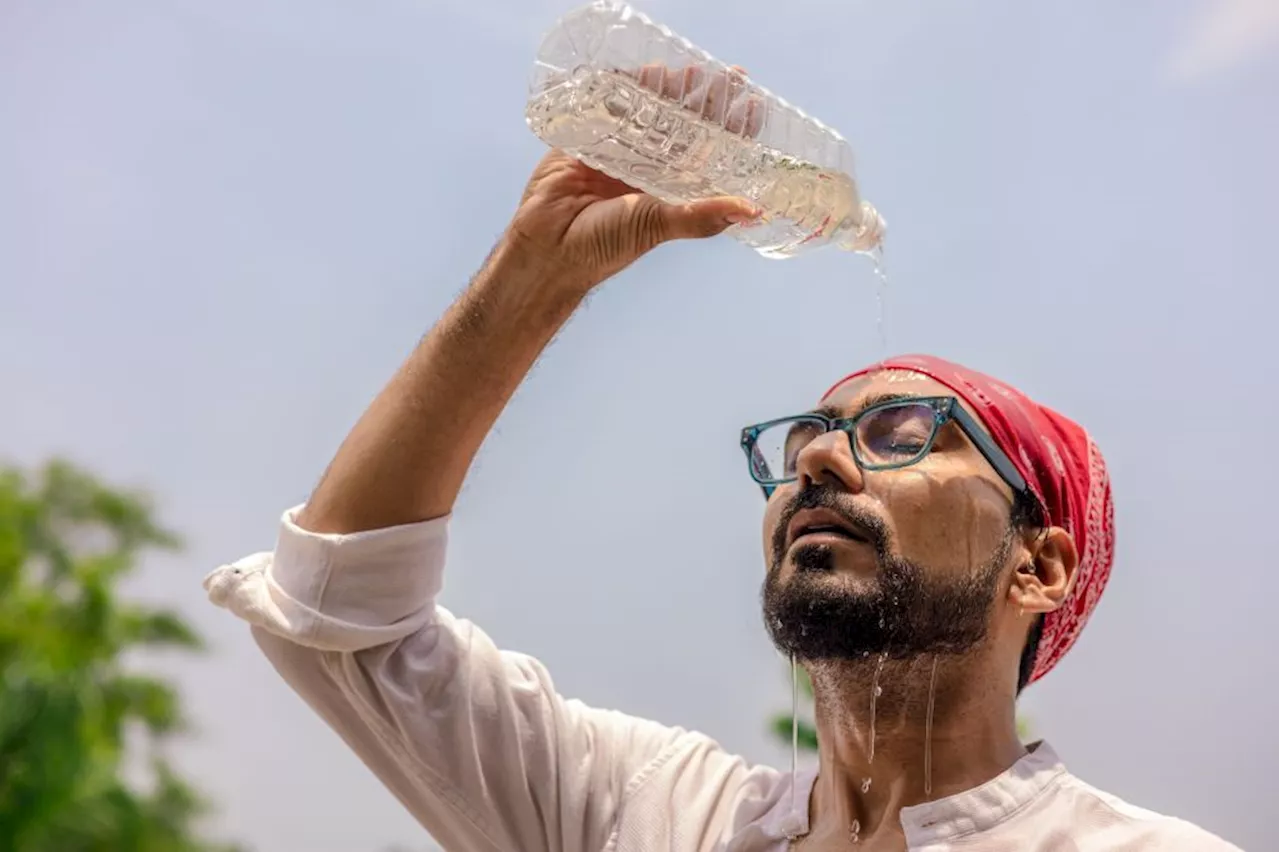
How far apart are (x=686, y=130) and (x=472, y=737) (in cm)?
142

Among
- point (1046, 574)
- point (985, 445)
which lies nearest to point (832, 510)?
point (985, 445)

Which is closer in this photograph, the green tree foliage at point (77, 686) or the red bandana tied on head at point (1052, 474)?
the red bandana tied on head at point (1052, 474)

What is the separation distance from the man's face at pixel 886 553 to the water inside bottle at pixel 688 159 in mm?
477

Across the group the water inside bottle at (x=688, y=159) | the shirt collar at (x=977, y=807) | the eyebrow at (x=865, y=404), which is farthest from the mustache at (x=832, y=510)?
the water inside bottle at (x=688, y=159)

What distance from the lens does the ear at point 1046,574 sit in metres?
2.61

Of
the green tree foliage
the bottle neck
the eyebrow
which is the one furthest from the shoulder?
the green tree foliage

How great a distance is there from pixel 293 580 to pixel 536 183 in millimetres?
1016

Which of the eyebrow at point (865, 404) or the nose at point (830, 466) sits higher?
the eyebrow at point (865, 404)

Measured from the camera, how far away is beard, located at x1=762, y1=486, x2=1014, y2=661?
2.35 m

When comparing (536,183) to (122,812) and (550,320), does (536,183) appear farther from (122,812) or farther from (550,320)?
(122,812)

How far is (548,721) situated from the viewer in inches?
105

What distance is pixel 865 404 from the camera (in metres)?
2.68

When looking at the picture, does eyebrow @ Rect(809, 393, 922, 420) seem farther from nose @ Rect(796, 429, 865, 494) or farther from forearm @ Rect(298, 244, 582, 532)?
forearm @ Rect(298, 244, 582, 532)

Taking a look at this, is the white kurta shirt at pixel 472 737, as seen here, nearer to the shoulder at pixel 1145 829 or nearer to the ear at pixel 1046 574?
the shoulder at pixel 1145 829
